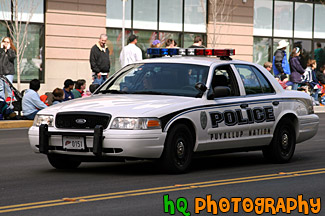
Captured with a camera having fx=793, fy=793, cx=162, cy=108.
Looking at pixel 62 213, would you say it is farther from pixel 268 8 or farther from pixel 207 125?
pixel 268 8

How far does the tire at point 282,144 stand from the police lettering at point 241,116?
0.96ft

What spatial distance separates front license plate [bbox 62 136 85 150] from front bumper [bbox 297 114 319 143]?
12.7 feet

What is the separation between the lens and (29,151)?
13062 millimetres

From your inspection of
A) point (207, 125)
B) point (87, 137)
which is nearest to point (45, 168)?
point (87, 137)

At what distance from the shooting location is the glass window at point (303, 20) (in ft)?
114

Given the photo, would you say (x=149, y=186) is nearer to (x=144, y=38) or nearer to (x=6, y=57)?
(x=6, y=57)

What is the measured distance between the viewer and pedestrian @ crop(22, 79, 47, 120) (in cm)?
1769

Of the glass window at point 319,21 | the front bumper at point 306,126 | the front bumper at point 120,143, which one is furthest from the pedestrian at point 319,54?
the front bumper at point 120,143

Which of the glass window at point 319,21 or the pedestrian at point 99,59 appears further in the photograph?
the glass window at point 319,21

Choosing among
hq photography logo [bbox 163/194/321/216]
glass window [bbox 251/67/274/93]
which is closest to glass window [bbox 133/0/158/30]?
glass window [bbox 251/67/274/93]

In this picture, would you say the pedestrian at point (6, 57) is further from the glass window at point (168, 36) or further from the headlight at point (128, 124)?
the headlight at point (128, 124)

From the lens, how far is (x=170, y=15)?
30.5 metres

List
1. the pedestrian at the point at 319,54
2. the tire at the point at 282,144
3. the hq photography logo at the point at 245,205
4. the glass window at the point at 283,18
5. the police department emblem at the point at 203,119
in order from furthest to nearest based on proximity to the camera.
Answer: the pedestrian at the point at 319,54
the glass window at the point at 283,18
the tire at the point at 282,144
the police department emblem at the point at 203,119
the hq photography logo at the point at 245,205

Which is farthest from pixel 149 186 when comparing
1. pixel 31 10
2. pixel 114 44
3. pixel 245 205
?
pixel 114 44
